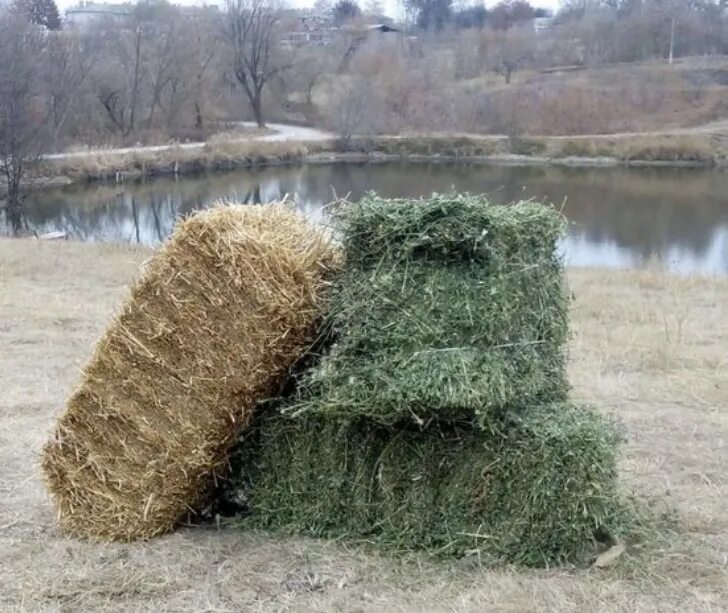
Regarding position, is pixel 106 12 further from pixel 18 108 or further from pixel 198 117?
pixel 18 108

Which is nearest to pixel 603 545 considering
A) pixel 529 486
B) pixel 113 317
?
pixel 529 486

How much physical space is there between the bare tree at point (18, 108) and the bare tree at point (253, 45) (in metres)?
17.0

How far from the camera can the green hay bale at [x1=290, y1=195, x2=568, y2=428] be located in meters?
3.88

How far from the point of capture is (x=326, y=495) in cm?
432

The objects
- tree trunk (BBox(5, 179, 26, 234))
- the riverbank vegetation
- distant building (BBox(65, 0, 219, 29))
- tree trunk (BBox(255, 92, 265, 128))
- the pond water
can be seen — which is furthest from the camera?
distant building (BBox(65, 0, 219, 29))

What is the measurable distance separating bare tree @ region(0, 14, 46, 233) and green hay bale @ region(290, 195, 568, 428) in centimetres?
2174

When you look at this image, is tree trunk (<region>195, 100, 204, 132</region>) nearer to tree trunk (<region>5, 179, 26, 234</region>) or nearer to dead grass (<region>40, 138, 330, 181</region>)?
dead grass (<region>40, 138, 330, 181</region>)

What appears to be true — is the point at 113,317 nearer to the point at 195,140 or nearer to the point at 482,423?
the point at 482,423

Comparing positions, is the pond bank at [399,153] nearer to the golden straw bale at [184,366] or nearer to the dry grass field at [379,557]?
the dry grass field at [379,557]

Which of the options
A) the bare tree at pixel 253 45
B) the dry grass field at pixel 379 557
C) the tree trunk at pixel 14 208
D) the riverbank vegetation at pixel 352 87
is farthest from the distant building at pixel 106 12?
the dry grass field at pixel 379 557

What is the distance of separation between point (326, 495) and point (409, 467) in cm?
42

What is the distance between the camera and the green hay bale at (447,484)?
4.00 meters

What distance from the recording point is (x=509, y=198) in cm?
2736

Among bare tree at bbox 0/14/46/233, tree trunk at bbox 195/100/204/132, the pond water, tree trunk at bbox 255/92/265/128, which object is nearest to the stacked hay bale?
the pond water
